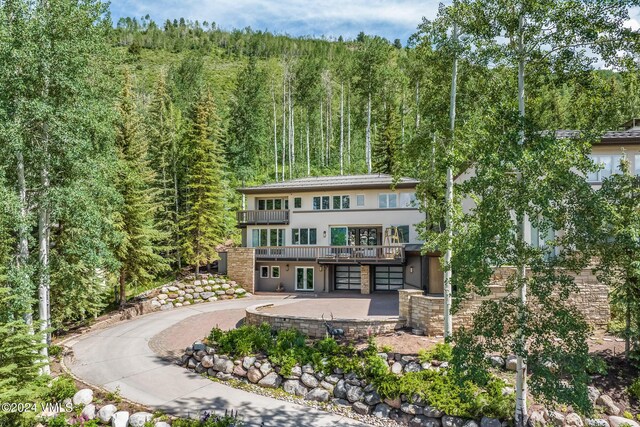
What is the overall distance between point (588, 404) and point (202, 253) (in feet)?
71.7

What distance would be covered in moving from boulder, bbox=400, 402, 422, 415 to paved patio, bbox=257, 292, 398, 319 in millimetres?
5104

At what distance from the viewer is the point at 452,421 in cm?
1002

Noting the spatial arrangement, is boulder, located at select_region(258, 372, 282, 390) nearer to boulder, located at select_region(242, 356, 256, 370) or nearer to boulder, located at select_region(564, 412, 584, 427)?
boulder, located at select_region(242, 356, 256, 370)

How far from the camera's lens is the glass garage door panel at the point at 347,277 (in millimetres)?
25391

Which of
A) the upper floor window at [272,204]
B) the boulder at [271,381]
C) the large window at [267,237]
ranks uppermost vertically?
the upper floor window at [272,204]

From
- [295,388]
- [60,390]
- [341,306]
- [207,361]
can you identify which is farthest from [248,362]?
[341,306]

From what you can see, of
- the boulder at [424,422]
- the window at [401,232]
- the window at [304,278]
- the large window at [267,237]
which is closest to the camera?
the boulder at [424,422]

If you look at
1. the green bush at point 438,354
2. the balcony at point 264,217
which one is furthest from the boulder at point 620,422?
the balcony at point 264,217

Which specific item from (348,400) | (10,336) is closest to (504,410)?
(348,400)

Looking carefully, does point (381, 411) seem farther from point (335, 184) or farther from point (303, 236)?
point (335, 184)

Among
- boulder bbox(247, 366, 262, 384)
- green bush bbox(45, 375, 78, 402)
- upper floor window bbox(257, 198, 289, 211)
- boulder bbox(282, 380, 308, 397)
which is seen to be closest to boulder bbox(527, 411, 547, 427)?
boulder bbox(282, 380, 308, 397)

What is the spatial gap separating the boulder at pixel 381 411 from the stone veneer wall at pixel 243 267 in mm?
15697

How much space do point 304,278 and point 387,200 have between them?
734 centimetres

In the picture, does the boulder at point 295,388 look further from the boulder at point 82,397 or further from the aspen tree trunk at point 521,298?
the aspen tree trunk at point 521,298
